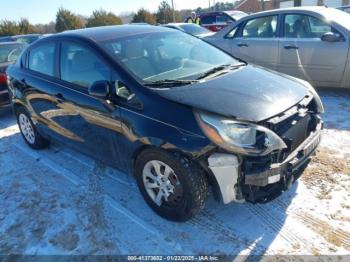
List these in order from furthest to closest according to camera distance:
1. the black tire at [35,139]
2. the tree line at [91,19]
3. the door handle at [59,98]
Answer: the tree line at [91,19] → the black tire at [35,139] → the door handle at [59,98]

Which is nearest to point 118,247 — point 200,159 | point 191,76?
point 200,159

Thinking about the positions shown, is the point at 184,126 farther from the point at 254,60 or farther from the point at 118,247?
the point at 254,60

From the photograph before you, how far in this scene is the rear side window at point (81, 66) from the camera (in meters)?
3.32

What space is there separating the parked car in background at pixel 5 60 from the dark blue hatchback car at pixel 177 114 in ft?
9.23

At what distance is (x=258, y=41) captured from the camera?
→ 6613mm

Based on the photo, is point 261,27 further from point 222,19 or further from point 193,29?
point 222,19

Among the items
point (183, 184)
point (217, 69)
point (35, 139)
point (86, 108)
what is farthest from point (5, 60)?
point (183, 184)

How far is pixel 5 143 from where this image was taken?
5.34 metres

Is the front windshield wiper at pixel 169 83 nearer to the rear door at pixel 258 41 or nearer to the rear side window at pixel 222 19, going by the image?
the rear door at pixel 258 41

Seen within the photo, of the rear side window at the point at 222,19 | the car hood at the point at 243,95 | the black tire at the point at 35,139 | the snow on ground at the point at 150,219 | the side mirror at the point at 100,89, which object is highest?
the rear side window at the point at 222,19

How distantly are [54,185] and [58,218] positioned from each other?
2.27 ft

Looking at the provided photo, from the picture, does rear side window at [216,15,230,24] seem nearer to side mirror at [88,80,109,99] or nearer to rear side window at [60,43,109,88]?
rear side window at [60,43,109,88]

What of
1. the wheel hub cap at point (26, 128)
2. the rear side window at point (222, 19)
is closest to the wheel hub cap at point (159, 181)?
the wheel hub cap at point (26, 128)

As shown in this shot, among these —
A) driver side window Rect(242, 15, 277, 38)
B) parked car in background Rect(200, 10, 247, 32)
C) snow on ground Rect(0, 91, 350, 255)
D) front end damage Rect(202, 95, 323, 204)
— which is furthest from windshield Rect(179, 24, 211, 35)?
front end damage Rect(202, 95, 323, 204)
